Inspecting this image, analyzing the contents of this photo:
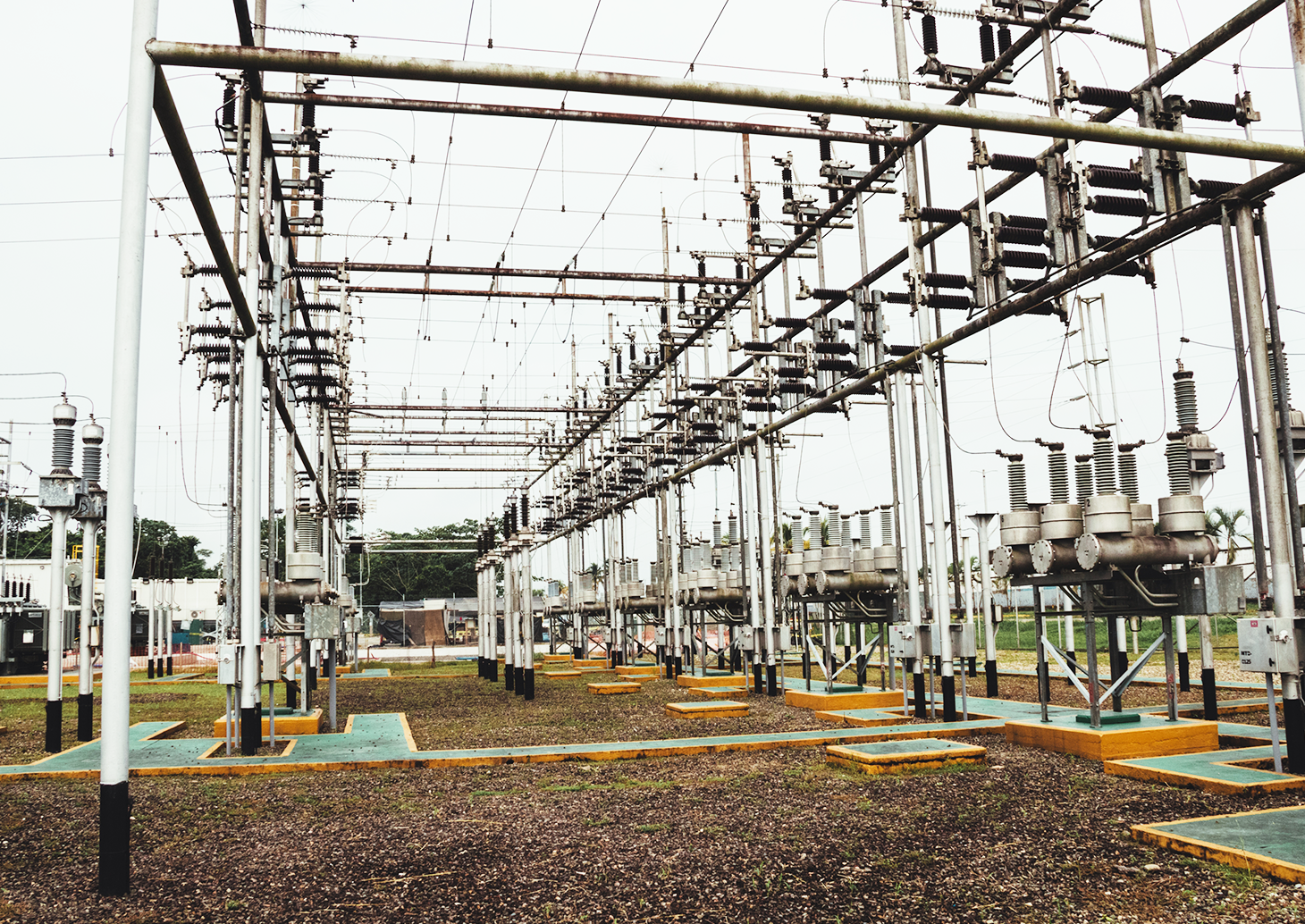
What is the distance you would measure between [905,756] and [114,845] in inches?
244

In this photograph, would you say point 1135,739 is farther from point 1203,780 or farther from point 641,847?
point 641,847

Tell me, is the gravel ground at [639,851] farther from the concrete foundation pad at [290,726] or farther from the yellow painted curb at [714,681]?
the yellow painted curb at [714,681]

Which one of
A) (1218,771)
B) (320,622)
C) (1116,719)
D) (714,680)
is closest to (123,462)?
(320,622)

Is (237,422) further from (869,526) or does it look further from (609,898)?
(869,526)

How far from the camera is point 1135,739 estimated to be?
9539 millimetres

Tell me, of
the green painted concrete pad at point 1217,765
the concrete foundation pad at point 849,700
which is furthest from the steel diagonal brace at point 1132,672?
the concrete foundation pad at point 849,700

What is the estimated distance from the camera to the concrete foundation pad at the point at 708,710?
14.5 metres

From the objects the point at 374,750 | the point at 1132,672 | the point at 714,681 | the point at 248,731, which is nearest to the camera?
the point at 1132,672

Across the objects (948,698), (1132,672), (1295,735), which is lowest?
(948,698)

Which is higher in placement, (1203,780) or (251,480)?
(251,480)

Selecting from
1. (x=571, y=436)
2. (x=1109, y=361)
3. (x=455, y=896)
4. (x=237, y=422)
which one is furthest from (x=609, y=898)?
(x=571, y=436)

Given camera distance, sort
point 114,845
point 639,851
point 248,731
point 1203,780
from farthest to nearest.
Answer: point 248,731, point 1203,780, point 639,851, point 114,845

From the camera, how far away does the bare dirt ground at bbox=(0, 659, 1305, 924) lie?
5.11 m

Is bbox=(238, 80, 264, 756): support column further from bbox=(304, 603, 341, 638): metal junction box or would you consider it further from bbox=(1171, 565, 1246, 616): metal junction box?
bbox=(1171, 565, 1246, 616): metal junction box
